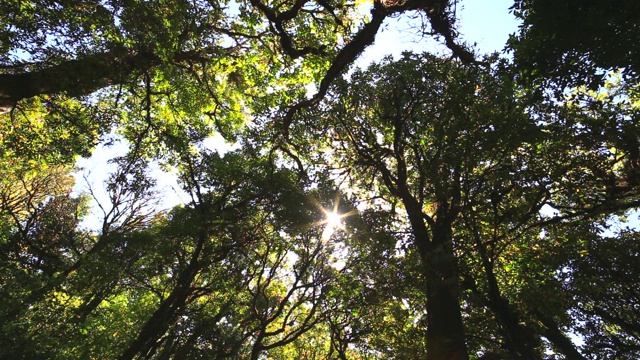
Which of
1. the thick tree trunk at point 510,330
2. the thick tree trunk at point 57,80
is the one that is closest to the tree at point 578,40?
the thick tree trunk at point 510,330

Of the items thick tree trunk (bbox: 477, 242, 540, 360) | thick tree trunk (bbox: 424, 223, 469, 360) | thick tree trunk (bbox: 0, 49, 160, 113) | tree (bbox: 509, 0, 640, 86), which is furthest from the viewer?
thick tree trunk (bbox: 0, 49, 160, 113)

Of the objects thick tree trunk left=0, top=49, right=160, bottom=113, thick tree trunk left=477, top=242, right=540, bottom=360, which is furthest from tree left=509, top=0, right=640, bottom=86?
thick tree trunk left=0, top=49, right=160, bottom=113

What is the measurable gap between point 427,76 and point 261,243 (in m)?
10.2

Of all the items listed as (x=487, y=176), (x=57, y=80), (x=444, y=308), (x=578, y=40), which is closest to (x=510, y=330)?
(x=444, y=308)

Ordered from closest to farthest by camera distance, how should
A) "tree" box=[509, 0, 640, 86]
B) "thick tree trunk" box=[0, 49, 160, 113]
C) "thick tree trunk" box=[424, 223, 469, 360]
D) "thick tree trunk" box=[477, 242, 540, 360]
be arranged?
"tree" box=[509, 0, 640, 86] → "thick tree trunk" box=[477, 242, 540, 360] → "thick tree trunk" box=[424, 223, 469, 360] → "thick tree trunk" box=[0, 49, 160, 113]

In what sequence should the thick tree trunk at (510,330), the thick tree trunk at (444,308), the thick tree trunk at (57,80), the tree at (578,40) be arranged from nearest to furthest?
the tree at (578,40), the thick tree trunk at (510,330), the thick tree trunk at (444,308), the thick tree trunk at (57,80)

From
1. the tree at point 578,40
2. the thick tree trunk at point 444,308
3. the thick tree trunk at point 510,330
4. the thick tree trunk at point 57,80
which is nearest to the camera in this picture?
the tree at point 578,40

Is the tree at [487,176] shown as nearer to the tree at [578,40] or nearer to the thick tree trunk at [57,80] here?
the tree at [578,40]

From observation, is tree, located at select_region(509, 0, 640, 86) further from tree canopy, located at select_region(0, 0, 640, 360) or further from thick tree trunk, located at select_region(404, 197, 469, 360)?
thick tree trunk, located at select_region(404, 197, 469, 360)

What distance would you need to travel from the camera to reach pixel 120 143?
13266 millimetres

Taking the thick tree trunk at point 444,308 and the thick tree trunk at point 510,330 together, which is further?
the thick tree trunk at point 444,308

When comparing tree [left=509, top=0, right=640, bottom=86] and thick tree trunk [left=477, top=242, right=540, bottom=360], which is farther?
thick tree trunk [left=477, top=242, right=540, bottom=360]

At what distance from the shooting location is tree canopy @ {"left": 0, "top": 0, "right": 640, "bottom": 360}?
23.5 feet

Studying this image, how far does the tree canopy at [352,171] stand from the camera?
7172mm
